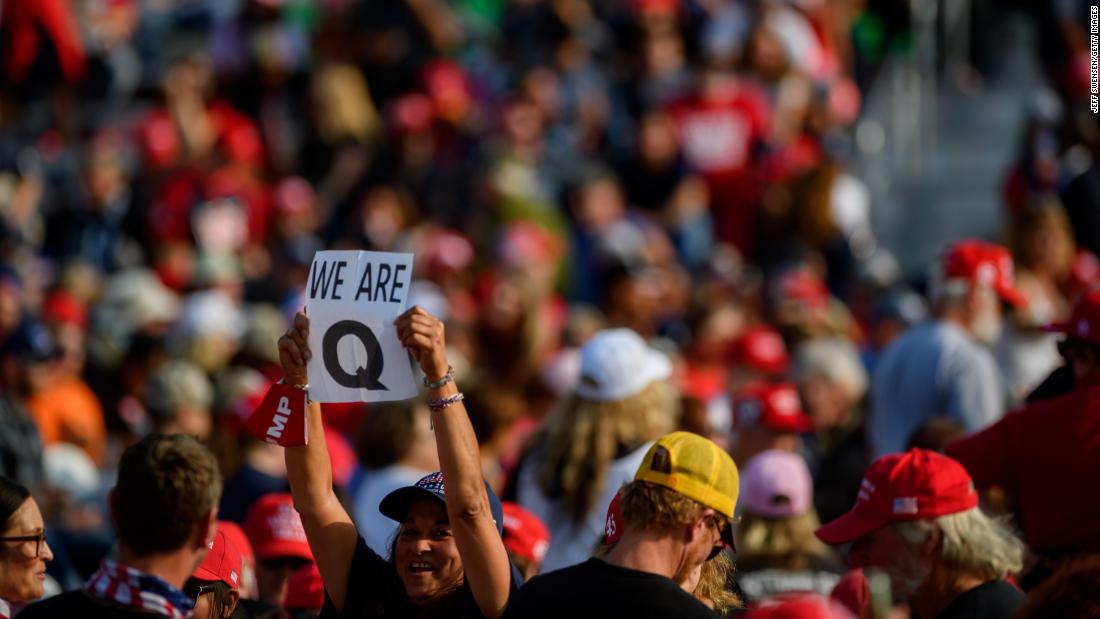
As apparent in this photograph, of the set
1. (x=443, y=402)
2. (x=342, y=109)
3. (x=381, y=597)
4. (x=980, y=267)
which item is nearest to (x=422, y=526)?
(x=381, y=597)

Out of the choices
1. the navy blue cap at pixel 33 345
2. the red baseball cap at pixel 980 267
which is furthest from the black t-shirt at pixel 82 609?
the navy blue cap at pixel 33 345

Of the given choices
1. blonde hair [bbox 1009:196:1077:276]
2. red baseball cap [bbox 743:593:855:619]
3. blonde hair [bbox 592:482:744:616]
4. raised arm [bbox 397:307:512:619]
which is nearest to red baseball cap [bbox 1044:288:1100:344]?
blonde hair [bbox 592:482:744:616]

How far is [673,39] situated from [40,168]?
5420mm

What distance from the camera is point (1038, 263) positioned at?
10.0 meters

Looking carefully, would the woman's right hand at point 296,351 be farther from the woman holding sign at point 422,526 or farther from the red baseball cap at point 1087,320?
the red baseball cap at point 1087,320

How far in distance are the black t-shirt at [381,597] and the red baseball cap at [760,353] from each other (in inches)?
186

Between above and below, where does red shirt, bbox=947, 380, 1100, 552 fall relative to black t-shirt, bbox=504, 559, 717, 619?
below

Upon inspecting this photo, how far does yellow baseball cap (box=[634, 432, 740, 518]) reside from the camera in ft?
14.4

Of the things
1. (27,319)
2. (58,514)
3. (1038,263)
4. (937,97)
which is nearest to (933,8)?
(937,97)

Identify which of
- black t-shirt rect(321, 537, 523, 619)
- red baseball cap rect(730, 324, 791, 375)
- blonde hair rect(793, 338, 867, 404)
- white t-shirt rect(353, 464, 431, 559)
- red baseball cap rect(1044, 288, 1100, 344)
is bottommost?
red baseball cap rect(730, 324, 791, 375)

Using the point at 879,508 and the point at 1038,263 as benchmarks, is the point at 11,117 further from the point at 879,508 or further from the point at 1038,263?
the point at 879,508

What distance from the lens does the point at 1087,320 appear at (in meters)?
5.77

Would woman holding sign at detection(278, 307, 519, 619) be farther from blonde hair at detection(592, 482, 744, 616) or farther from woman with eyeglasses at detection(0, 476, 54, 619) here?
woman with eyeglasses at detection(0, 476, 54, 619)

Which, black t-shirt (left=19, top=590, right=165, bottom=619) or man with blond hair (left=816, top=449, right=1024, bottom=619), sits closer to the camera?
black t-shirt (left=19, top=590, right=165, bottom=619)
